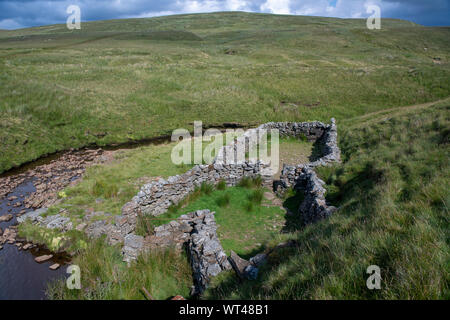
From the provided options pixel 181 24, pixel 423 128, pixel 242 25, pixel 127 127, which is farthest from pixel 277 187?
pixel 181 24

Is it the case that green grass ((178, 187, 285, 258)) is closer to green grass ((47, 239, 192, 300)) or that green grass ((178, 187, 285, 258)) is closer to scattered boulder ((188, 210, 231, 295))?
scattered boulder ((188, 210, 231, 295))

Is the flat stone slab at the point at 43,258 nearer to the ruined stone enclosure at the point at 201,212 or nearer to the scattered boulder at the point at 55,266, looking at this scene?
the scattered boulder at the point at 55,266

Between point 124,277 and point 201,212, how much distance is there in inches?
144

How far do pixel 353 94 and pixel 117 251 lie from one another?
102 ft

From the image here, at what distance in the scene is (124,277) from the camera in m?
5.57

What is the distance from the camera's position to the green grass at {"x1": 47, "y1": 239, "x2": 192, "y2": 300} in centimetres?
514

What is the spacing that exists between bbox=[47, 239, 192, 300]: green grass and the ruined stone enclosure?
325 mm

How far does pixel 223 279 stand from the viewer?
5.57 m

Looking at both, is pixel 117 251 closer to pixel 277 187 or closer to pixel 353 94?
pixel 277 187

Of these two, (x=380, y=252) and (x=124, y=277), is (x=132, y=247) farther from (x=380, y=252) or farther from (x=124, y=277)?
(x=380, y=252)

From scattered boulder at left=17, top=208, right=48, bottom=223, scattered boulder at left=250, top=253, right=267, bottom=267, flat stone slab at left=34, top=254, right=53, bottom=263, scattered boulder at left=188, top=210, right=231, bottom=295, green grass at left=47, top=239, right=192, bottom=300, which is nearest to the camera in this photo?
green grass at left=47, top=239, right=192, bottom=300

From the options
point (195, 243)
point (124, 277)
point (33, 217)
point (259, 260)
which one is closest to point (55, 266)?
point (33, 217)

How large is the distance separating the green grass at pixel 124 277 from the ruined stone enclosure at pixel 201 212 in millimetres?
325

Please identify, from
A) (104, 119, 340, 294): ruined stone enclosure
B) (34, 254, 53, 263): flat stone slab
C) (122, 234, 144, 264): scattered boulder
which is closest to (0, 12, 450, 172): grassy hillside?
(34, 254, 53, 263): flat stone slab
